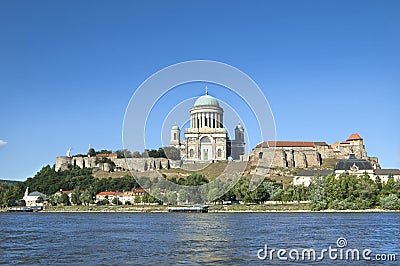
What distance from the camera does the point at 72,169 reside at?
125688 millimetres

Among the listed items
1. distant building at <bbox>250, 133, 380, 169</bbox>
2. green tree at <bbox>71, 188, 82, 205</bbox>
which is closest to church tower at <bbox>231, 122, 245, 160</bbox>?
distant building at <bbox>250, 133, 380, 169</bbox>

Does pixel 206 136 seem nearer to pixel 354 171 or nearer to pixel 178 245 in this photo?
pixel 354 171

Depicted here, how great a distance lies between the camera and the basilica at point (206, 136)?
416 ft

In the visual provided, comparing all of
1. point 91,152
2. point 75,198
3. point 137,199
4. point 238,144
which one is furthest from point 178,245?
point 91,152

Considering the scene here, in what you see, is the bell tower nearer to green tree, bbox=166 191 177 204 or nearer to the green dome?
the green dome

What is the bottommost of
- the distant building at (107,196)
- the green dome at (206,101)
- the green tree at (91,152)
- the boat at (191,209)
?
the boat at (191,209)

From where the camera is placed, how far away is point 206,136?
417ft

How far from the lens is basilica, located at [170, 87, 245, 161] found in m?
127

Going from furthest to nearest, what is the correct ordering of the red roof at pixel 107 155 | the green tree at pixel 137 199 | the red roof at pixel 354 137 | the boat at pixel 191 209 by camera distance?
the red roof at pixel 107 155
the red roof at pixel 354 137
the green tree at pixel 137 199
the boat at pixel 191 209

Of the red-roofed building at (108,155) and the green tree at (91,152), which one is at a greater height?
the green tree at (91,152)

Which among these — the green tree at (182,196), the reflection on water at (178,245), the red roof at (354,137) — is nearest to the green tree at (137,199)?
the green tree at (182,196)

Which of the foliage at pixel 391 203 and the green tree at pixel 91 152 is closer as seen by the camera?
the foliage at pixel 391 203

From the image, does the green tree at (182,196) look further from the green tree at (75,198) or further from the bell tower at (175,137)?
the bell tower at (175,137)

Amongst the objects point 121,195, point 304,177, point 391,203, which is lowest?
point 391,203
